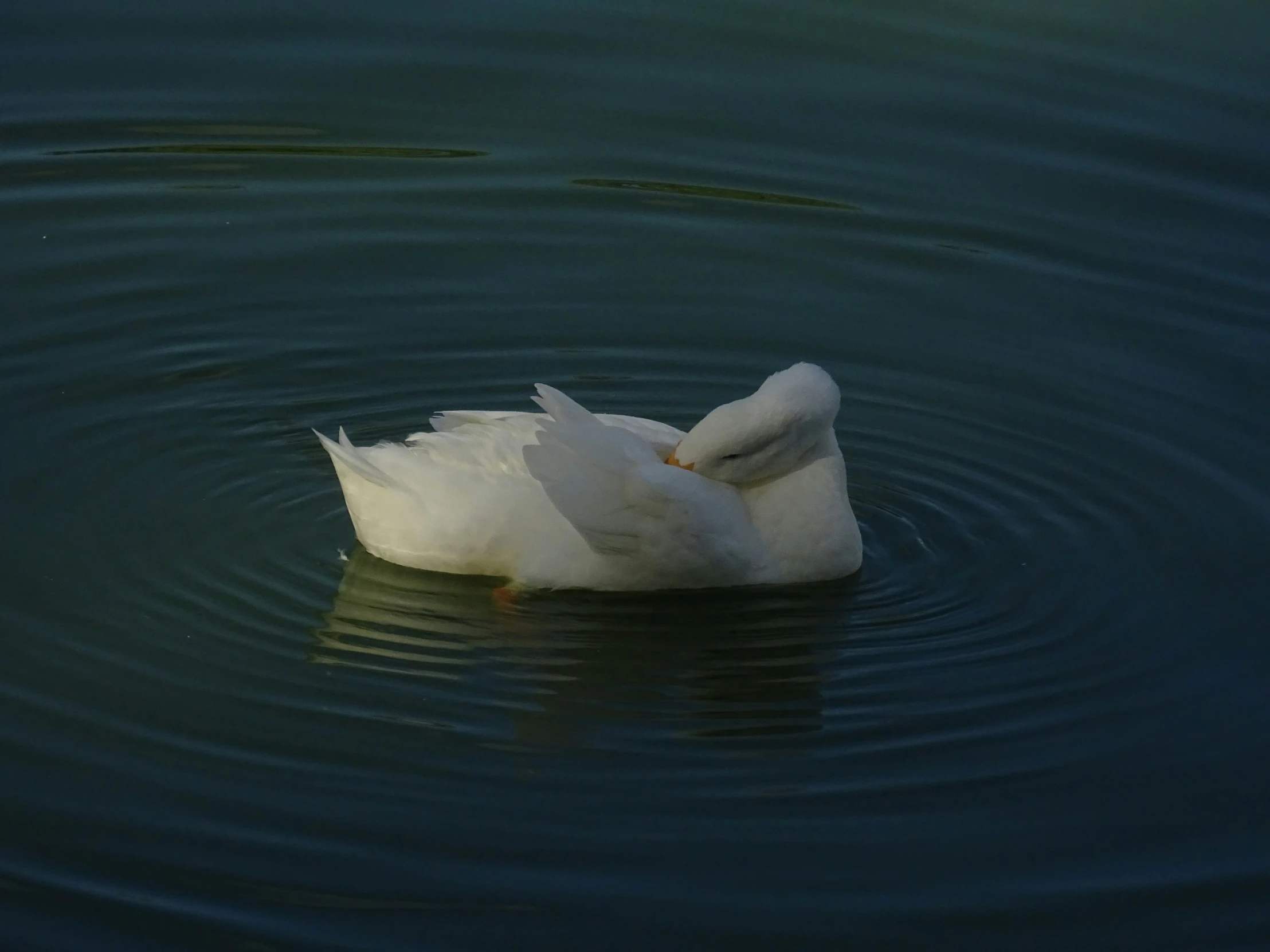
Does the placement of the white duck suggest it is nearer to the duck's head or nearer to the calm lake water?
the duck's head

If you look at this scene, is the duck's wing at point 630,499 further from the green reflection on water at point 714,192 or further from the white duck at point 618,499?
the green reflection on water at point 714,192

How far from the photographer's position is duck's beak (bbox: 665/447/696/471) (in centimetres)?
829

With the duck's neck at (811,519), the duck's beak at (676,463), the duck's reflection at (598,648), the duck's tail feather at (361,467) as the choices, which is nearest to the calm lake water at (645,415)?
the duck's reflection at (598,648)

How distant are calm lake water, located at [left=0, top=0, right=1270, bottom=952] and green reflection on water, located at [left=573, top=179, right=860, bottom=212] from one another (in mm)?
39

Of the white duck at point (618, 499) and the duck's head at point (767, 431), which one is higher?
the duck's head at point (767, 431)

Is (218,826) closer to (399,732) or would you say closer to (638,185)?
(399,732)

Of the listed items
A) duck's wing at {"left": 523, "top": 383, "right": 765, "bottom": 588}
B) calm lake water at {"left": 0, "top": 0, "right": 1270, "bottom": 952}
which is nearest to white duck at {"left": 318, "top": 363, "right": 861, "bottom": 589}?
duck's wing at {"left": 523, "top": 383, "right": 765, "bottom": 588}

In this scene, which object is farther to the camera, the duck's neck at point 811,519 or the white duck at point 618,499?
the duck's neck at point 811,519

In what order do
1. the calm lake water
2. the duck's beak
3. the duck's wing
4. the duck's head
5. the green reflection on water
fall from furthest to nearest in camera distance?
the green reflection on water
the duck's beak
the duck's head
the duck's wing
the calm lake water

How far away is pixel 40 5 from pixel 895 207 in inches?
214

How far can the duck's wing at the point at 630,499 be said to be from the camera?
7.99m

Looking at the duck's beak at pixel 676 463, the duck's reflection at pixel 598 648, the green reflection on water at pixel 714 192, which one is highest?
the green reflection on water at pixel 714 192

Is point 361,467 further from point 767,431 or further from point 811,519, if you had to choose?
point 811,519

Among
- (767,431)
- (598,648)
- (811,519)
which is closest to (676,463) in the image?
(767,431)
